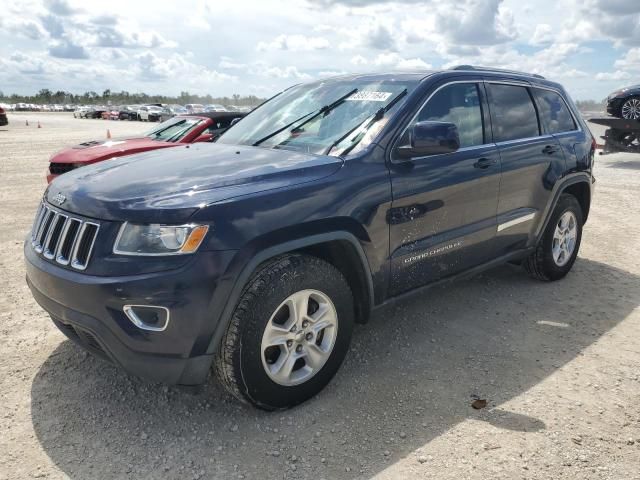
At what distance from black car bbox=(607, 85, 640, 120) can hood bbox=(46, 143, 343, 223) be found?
1331cm

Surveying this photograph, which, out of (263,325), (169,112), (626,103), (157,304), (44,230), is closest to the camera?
(157,304)

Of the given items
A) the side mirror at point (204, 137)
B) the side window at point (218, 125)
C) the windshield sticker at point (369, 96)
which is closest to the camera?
the windshield sticker at point (369, 96)

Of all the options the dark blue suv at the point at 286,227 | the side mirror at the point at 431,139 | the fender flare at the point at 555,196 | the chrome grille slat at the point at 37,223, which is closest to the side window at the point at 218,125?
the dark blue suv at the point at 286,227

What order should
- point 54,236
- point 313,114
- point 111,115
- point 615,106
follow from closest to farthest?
point 54,236
point 313,114
point 615,106
point 111,115

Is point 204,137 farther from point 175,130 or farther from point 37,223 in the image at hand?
point 37,223

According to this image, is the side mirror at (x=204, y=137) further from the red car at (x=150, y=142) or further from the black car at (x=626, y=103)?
the black car at (x=626, y=103)

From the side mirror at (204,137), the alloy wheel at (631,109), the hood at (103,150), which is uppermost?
the alloy wheel at (631,109)

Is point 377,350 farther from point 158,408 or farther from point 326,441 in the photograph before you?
point 158,408

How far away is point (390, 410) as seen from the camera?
3135mm

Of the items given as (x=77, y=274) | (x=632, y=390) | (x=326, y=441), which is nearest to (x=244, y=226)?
(x=77, y=274)

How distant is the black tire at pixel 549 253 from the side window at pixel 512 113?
79 cm

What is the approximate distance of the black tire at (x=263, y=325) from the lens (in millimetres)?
2781

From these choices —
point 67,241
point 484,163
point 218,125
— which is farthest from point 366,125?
point 218,125

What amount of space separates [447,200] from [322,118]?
100 cm
